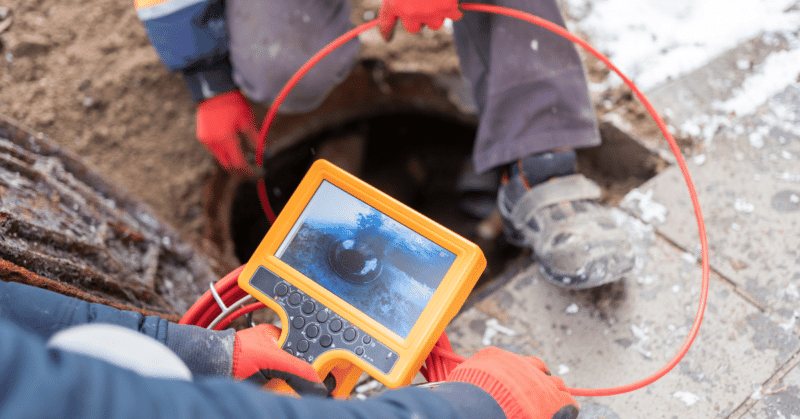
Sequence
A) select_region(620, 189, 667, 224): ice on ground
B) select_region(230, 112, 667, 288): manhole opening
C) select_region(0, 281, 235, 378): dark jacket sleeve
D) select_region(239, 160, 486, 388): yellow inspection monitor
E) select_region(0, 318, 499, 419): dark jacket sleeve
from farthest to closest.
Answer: select_region(230, 112, 667, 288): manhole opening, select_region(620, 189, 667, 224): ice on ground, select_region(239, 160, 486, 388): yellow inspection monitor, select_region(0, 281, 235, 378): dark jacket sleeve, select_region(0, 318, 499, 419): dark jacket sleeve

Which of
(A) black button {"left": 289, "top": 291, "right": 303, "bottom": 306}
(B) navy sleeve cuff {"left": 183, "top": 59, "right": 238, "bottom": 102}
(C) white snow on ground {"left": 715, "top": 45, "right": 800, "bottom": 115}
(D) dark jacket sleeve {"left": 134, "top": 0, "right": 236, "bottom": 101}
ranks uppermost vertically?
(D) dark jacket sleeve {"left": 134, "top": 0, "right": 236, "bottom": 101}

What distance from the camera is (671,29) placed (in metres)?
1.51

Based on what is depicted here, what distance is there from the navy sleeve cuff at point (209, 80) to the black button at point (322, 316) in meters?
0.73

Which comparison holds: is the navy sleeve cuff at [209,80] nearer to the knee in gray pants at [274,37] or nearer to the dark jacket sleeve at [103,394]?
the knee in gray pants at [274,37]

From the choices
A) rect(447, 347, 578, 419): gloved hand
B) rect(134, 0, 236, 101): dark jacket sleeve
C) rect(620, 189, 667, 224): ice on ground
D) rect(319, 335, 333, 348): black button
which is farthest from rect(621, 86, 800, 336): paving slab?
rect(134, 0, 236, 101): dark jacket sleeve

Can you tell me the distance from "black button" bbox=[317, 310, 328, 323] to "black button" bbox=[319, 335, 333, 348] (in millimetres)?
28

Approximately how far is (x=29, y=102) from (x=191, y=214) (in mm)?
600

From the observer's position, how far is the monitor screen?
2.75ft

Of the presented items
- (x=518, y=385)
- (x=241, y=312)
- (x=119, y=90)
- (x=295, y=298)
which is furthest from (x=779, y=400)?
(x=119, y=90)

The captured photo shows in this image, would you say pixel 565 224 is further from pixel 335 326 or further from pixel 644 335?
pixel 335 326

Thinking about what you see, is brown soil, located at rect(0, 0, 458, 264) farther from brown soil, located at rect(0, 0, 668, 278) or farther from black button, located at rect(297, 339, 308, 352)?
black button, located at rect(297, 339, 308, 352)

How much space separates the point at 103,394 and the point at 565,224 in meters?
0.92

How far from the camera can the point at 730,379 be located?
0.98 metres

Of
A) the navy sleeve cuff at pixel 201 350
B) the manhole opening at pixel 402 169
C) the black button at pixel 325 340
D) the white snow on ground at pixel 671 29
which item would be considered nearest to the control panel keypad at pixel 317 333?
the black button at pixel 325 340
